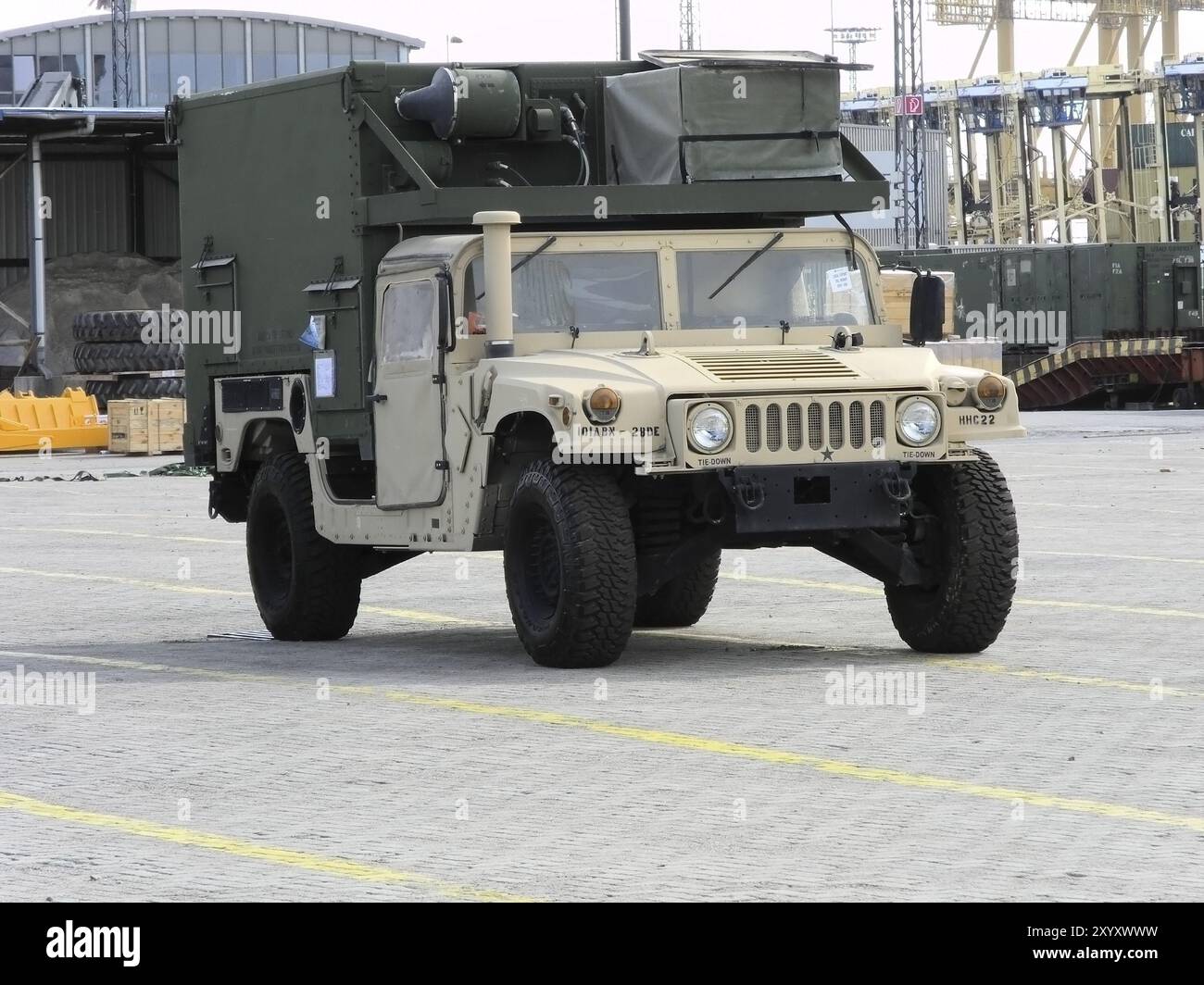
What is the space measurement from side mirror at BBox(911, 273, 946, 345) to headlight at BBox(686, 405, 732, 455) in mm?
2107

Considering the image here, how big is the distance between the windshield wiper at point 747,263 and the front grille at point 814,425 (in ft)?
5.22

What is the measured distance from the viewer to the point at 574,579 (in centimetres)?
1111

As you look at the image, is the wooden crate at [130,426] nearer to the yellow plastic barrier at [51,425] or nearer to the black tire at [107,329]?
the yellow plastic barrier at [51,425]

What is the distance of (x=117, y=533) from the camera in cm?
2316

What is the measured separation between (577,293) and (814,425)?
1834 millimetres

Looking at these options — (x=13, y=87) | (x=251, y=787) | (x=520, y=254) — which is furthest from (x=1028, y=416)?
(x=251, y=787)

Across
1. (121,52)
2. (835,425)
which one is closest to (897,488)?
(835,425)

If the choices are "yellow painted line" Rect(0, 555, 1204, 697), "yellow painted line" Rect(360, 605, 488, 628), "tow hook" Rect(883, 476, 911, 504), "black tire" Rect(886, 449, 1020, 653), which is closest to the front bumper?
"tow hook" Rect(883, 476, 911, 504)

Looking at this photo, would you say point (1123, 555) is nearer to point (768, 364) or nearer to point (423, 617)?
point (423, 617)

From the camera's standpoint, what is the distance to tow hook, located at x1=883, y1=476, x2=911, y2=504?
37.3 ft

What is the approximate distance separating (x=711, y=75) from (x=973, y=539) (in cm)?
316

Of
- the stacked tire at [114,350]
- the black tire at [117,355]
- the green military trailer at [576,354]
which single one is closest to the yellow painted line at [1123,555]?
the green military trailer at [576,354]

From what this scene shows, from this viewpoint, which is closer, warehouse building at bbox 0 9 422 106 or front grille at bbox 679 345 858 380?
front grille at bbox 679 345 858 380

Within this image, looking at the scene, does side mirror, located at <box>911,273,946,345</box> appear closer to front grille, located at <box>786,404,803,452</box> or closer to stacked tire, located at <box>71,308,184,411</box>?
front grille, located at <box>786,404,803,452</box>
